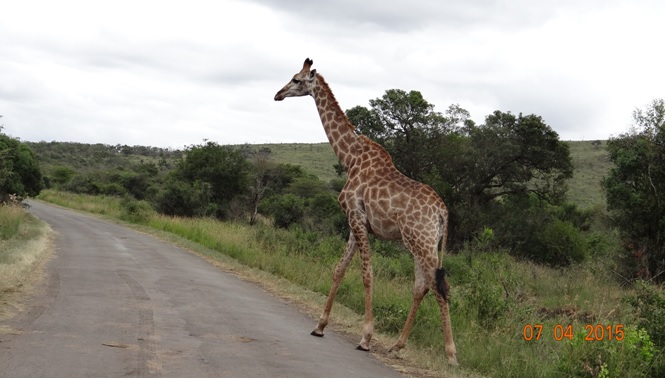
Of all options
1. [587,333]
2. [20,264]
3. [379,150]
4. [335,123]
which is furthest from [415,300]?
[20,264]

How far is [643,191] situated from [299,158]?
226ft

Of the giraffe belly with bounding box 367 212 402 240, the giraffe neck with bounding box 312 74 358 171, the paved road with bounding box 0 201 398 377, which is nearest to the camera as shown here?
the paved road with bounding box 0 201 398 377

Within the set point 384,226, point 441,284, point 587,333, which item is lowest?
point 587,333

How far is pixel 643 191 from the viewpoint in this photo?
22.4 meters

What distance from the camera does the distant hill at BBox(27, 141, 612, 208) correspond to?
6025 cm

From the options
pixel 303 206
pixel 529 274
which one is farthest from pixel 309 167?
pixel 529 274

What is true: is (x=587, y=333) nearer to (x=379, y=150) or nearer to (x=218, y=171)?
(x=379, y=150)

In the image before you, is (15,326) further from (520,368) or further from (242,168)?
(242,168)

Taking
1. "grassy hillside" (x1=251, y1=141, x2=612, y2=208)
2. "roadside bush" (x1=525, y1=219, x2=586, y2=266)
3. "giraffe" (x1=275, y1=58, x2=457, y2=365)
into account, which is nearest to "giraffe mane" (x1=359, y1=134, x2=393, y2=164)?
"giraffe" (x1=275, y1=58, x2=457, y2=365)

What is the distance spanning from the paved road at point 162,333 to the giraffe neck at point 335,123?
108 inches

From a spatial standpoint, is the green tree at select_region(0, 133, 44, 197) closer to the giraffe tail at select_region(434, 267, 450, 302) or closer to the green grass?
the giraffe tail at select_region(434, 267, 450, 302)

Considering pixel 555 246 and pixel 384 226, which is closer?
pixel 384 226

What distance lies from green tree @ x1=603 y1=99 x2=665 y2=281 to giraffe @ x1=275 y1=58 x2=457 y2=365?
49.4ft

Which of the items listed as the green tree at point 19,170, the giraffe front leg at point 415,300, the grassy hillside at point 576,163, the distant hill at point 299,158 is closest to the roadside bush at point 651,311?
the giraffe front leg at point 415,300
